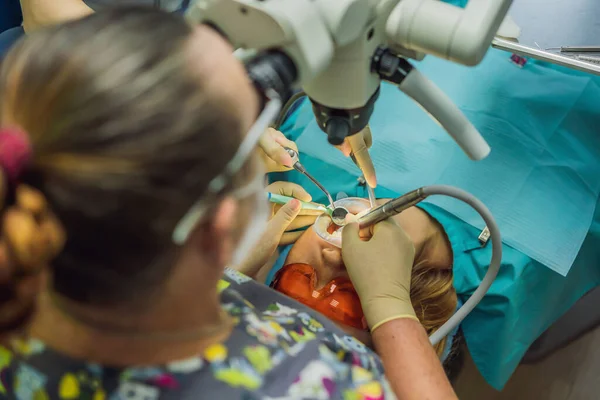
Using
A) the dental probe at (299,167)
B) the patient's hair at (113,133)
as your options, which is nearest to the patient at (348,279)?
the dental probe at (299,167)

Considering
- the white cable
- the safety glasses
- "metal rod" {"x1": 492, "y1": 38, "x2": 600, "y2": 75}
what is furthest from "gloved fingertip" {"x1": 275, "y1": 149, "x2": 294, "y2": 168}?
the safety glasses

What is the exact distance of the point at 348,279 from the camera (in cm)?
127

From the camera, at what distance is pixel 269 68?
2.00 ft

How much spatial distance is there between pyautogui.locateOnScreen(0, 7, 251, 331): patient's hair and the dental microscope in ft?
A: 0.40

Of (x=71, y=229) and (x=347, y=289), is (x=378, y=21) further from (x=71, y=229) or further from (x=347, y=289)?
(x=347, y=289)

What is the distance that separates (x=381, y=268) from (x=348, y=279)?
0.18 m

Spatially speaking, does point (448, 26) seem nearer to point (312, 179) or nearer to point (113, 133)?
point (113, 133)

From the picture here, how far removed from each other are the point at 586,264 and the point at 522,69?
1.83 feet

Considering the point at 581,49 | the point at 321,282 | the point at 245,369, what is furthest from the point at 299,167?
the point at 581,49

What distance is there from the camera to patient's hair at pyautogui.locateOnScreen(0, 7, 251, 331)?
0.46 m

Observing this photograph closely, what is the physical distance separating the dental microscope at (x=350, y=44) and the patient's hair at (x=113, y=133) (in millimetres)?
121

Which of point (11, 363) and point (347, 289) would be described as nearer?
point (11, 363)

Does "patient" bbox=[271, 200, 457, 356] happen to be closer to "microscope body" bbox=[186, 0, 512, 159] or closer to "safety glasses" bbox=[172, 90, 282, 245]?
"microscope body" bbox=[186, 0, 512, 159]

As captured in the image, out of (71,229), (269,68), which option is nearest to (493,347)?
(269,68)
